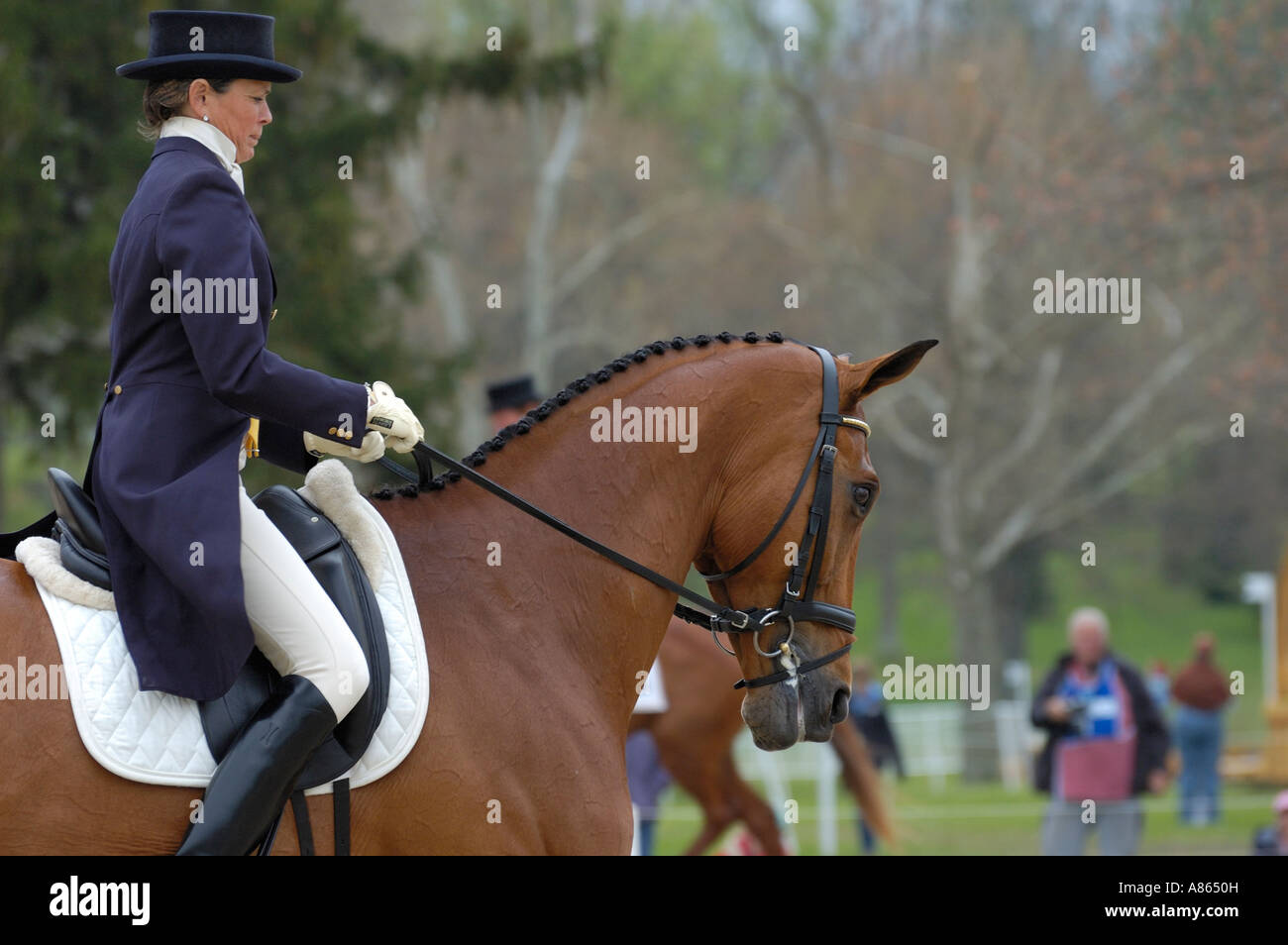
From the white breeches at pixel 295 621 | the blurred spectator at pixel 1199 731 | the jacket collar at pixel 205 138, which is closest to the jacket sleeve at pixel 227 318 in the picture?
the jacket collar at pixel 205 138

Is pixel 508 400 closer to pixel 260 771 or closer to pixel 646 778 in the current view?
pixel 646 778

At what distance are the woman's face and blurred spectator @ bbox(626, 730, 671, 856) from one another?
673cm

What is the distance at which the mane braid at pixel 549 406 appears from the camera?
390 cm

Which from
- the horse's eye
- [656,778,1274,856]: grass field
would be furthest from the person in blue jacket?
[656,778,1274,856]: grass field

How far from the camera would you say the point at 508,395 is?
8.03 metres

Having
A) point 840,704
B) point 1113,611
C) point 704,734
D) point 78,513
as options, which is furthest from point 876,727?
point 1113,611

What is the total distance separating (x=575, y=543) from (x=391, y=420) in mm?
611

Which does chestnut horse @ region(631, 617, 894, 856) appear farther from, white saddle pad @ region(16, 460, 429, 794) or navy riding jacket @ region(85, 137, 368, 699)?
navy riding jacket @ region(85, 137, 368, 699)

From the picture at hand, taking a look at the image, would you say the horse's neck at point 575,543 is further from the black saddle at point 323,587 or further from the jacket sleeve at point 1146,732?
the jacket sleeve at point 1146,732

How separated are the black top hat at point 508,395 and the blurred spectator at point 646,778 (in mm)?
2798

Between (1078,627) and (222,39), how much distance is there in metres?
7.72

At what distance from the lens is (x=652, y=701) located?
913cm

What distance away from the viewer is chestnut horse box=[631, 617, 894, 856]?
366 inches
